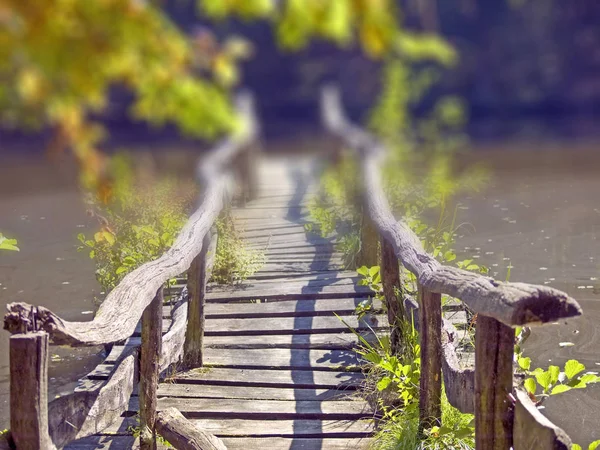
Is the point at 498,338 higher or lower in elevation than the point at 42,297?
higher

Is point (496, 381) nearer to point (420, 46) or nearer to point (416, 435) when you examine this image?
point (416, 435)

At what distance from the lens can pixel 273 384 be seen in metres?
4.95

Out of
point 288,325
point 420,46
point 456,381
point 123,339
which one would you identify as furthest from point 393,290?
point 420,46

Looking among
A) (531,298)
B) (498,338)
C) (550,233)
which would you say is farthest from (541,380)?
(550,233)

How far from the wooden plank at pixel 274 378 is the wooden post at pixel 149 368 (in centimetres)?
80

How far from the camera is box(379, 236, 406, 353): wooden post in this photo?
5.17m

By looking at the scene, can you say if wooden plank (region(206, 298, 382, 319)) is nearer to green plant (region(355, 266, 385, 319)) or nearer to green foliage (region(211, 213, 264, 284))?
green plant (region(355, 266, 385, 319))

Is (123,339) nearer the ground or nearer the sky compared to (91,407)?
nearer the sky

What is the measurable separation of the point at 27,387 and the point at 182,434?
118cm

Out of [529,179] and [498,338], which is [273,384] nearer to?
[498,338]

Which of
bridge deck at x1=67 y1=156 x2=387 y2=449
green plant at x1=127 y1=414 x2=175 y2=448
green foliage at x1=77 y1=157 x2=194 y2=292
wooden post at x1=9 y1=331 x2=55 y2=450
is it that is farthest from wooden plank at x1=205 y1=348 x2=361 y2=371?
wooden post at x1=9 y1=331 x2=55 y2=450

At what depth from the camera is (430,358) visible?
4.02m

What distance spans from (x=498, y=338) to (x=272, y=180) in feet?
31.4

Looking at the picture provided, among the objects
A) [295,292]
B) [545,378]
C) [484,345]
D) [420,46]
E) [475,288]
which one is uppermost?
[420,46]
